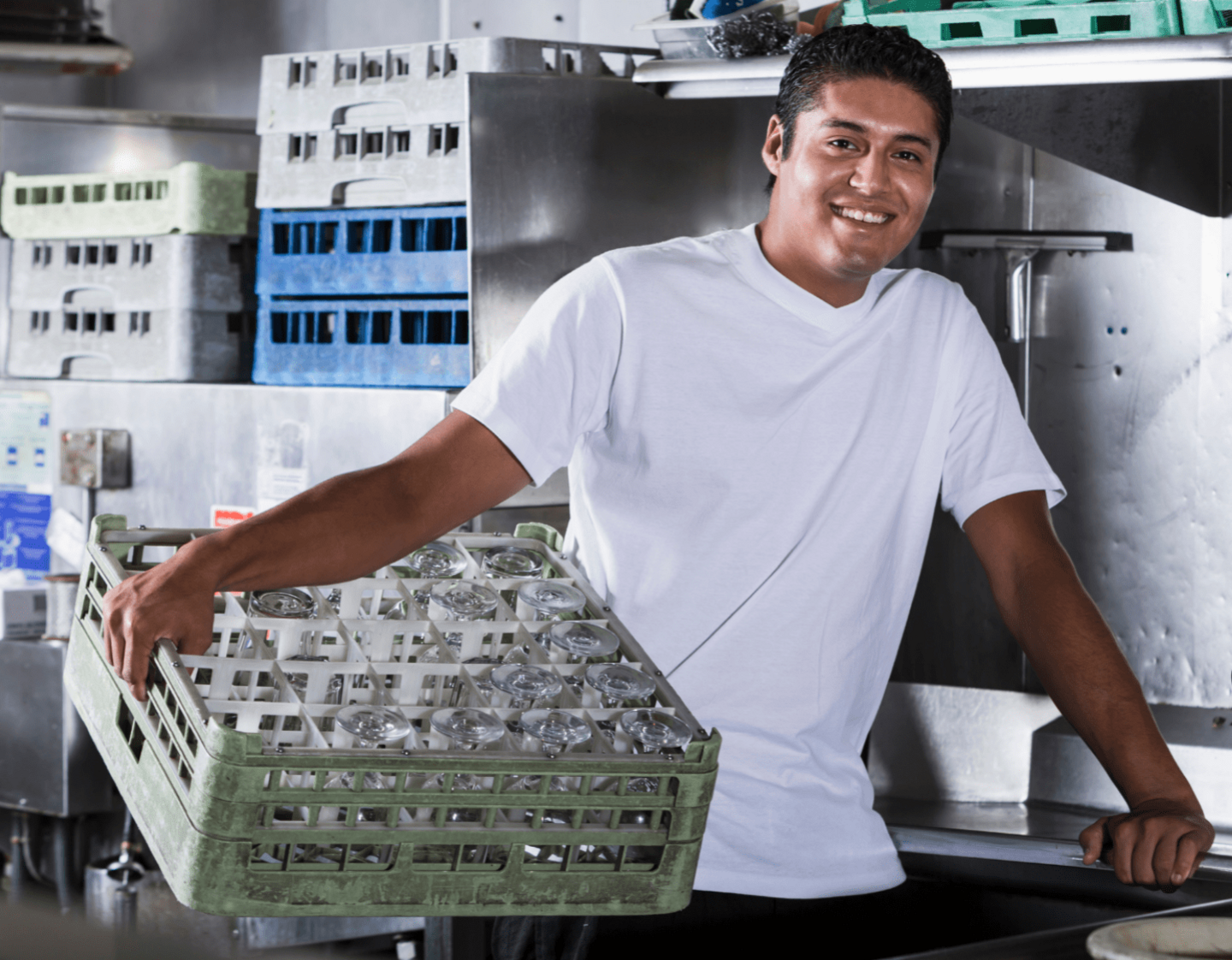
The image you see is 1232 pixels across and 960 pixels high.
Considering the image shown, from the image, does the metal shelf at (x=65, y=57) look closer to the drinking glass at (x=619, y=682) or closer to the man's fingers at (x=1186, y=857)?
the drinking glass at (x=619, y=682)

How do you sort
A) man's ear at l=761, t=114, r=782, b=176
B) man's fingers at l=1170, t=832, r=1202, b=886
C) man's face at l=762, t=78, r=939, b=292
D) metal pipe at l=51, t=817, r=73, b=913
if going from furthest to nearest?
metal pipe at l=51, t=817, r=73, b=913 → man's ear at l=761, t=114, r=782, b=176 → man's face at l=762, t=78, r=939, b=292 → man's fingers at l=1170, t=832, r=1202, b=886

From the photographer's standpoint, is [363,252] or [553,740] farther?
[363,252]

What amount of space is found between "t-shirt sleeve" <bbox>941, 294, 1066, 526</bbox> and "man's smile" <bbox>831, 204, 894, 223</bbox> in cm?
18

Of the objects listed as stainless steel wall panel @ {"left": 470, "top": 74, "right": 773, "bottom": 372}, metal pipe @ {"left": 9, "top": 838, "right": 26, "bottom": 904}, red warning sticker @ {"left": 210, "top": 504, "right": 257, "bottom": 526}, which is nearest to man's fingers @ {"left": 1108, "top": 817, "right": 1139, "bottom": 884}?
stainless steel wall panel @ {"left": 470, "top": 74, "right": 773, "bottom": 372}

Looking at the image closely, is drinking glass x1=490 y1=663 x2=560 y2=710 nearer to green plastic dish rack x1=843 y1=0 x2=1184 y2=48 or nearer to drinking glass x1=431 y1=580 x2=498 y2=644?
drinking glass x1=431 y1=580 x2=498 y2=644

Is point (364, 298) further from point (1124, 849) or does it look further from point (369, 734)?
point (1124, 849)

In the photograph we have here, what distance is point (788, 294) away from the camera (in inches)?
62.1

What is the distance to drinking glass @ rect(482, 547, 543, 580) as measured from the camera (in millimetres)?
1438

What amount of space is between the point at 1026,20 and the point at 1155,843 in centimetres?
111

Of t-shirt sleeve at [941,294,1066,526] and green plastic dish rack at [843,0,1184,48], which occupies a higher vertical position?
green plastic dish rack at [843,0,1184,48]

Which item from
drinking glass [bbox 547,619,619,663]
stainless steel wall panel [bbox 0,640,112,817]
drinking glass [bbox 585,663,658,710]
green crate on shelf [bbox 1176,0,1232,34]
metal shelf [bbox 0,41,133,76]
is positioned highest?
metal shelf [bbox 0,41,133,76]

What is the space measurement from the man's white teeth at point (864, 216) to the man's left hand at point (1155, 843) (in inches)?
27.1

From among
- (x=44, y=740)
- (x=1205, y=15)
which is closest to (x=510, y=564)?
(x=1205, y=15)

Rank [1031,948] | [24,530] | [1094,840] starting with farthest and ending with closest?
1. [24,530]
2. [1094,840]
3. [1031,948]
